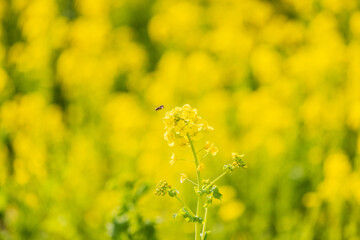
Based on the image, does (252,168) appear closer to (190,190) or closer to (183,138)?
(190,190)

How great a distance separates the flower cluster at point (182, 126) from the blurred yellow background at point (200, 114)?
750 mm

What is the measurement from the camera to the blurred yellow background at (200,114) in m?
3.10

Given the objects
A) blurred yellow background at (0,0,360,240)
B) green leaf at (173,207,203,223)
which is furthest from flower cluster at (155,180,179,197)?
blurred yellow background at (0,0,360,240)

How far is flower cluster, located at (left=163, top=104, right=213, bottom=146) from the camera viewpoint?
4.86 ft

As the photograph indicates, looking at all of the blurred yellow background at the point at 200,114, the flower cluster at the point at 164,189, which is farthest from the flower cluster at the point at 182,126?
the blurred yellow background at the point at 200,114

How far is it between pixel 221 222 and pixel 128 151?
3.62 feet

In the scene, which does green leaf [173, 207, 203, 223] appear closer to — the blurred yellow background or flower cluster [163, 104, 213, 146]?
flower cluster [163, 104, 213, 146]

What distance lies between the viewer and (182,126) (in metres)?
1.48

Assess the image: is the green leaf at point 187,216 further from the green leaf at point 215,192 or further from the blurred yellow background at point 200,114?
the blurred yellow background at point 200,114

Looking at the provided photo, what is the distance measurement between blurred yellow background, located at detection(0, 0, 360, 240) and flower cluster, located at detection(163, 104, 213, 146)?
29.5 inches

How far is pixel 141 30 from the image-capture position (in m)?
7.66

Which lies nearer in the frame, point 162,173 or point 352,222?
point 352,222

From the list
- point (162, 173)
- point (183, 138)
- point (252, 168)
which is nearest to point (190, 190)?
point (162, 173)

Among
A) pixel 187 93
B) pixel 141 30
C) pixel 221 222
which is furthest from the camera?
pixel 141 30
